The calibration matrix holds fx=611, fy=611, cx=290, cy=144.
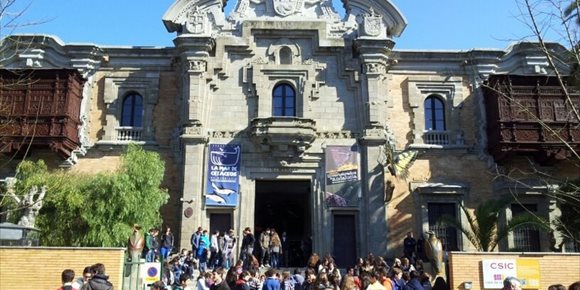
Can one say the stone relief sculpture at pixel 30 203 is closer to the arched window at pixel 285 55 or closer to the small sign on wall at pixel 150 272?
the small sign on wall at pixel 150 272

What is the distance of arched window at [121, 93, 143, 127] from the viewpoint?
2719 centimetres

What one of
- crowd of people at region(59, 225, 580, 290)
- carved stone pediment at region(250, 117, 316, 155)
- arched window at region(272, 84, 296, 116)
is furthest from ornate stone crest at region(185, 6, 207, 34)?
crowd of people at region(59, 225, 580, 290)

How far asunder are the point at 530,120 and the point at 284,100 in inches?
411

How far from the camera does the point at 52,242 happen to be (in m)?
22.4

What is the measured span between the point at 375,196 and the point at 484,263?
345 inches

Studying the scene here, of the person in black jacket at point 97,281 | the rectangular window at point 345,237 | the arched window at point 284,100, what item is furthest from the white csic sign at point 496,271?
the arched window at point 284,100

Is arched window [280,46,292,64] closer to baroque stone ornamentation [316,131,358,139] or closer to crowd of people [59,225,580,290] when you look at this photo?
baroque stone ornamentation [316,131,358,139]

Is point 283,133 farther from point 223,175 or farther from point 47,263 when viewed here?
point 47,263

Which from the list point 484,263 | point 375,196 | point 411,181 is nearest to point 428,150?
point 411,181

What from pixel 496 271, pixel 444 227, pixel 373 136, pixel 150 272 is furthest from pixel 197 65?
pixel 496 271

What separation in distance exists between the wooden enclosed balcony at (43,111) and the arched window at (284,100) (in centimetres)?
858

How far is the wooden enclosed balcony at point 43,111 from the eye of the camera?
2439 centimetres

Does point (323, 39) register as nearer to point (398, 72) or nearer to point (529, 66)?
point (398, 72)

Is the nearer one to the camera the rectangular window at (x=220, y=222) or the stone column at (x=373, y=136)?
the stone column at (x=373, y=136)
